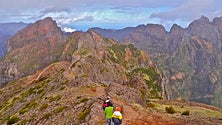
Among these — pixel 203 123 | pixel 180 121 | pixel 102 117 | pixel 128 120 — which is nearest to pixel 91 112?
pixel 102 117

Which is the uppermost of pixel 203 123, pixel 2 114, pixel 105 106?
pixel 105 106

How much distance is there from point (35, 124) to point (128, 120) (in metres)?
19.6

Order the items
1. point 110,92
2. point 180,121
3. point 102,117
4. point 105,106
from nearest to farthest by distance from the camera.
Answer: point 105,106 → point 102,117 → point 180,121 → point 110,92

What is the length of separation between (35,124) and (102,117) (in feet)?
56.7

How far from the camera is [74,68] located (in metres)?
137

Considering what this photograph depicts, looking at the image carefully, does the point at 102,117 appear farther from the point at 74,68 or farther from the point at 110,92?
the point at 74,68

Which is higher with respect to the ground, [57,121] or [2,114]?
[57,121]

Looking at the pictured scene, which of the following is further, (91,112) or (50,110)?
(50,110)

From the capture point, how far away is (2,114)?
317 ft

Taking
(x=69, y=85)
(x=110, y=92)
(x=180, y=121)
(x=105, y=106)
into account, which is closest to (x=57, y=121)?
(x=105, y=106)

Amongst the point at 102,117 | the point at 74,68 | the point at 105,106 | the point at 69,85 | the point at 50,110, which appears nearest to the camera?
the point at 105,106

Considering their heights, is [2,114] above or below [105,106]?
below

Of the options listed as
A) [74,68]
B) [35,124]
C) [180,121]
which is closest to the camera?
[180,121]

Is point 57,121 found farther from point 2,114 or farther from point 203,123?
point 2,114
